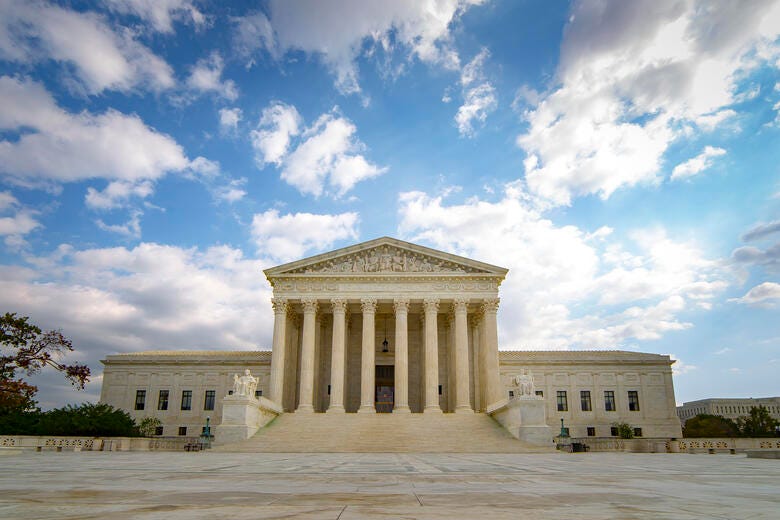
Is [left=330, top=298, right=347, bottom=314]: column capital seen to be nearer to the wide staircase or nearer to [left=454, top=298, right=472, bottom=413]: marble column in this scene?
the wide staircase

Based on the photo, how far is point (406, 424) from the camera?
39.8m

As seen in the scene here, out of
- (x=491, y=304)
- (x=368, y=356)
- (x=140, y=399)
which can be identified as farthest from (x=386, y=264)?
(x=140, y=399)

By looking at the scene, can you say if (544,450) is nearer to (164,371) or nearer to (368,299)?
(368,299)

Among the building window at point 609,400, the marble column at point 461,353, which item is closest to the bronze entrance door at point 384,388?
the marble column at point 461,353

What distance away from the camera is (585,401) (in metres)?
58.0

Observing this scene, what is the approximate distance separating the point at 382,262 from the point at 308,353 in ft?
33.6

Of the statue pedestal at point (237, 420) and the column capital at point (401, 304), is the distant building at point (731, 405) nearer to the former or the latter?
the column capital at point (401, 304)

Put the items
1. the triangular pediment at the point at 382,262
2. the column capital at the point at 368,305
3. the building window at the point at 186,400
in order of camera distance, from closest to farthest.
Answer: the column capital at the point at 368,305 → the triangular pediment at the point at 382,262 → the building window at the point at 186,400

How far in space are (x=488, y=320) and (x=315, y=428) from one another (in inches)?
695

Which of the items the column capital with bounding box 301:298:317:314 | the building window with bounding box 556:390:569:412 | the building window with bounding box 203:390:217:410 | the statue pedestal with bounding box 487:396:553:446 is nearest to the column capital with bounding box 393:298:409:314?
the column capital with bounding box 301:298:317:314

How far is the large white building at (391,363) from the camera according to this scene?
47188mm

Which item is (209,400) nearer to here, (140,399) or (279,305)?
(140,399)

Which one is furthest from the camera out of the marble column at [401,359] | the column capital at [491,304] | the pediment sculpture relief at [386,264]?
the pediment sculpture relief at [386,264]

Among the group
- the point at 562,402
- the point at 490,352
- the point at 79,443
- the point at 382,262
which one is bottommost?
the point at 79,443
